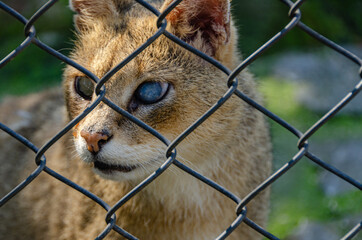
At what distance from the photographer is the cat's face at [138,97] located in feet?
8.09

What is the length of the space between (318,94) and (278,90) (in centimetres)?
66

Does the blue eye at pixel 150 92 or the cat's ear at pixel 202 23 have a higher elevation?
the cat's ear at pixel 202 23

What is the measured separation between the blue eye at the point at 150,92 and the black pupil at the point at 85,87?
0.35 meters

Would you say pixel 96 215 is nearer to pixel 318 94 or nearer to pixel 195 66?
pixel 195 66

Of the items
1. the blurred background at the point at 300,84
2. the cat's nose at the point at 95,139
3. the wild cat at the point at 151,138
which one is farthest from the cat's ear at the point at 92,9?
the blurred background at the point at 300,84

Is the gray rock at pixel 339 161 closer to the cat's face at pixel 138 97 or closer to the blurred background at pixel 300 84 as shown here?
the blurred background at pixel 300 84

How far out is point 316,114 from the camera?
24.1 feet

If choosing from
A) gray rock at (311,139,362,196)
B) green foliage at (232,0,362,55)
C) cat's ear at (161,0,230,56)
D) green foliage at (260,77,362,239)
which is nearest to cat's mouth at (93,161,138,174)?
cat's ear at (161,0,230,56)

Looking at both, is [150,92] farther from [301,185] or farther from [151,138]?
[301,185]

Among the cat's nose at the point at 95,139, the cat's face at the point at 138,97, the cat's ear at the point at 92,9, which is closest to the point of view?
the cat's nose at the point at 95,139

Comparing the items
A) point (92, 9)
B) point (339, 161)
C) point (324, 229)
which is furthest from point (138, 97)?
point (339, 161)

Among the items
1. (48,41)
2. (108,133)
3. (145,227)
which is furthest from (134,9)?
(48,41)

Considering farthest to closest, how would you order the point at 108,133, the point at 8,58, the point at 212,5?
the point at 212,5
the point at 108,133
the point at 8,58

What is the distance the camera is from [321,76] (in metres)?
8.20
